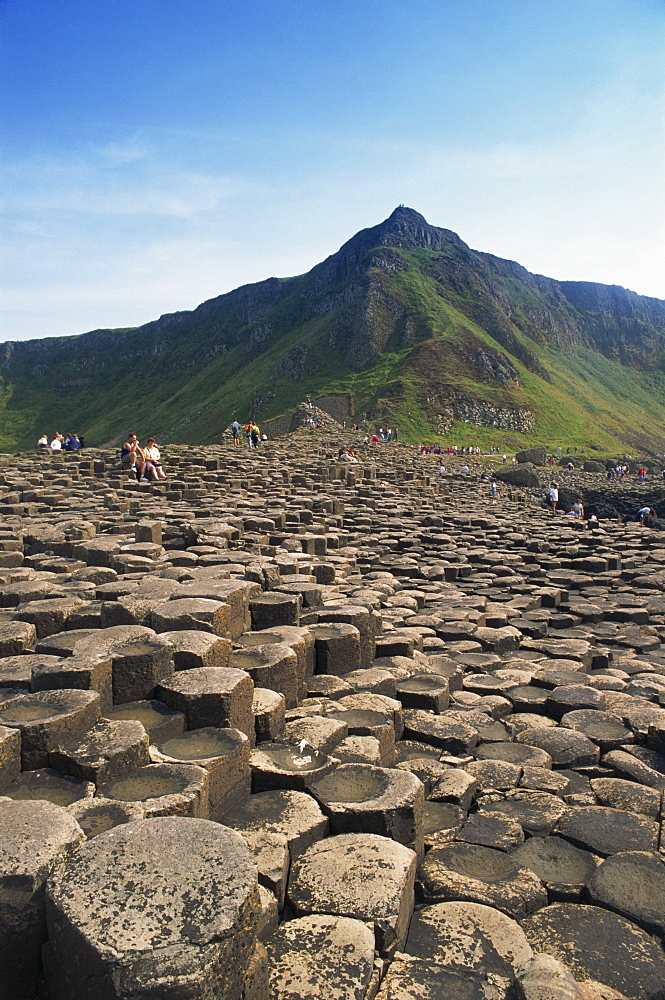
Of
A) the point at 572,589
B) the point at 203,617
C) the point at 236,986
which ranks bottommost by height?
the point at 572,589

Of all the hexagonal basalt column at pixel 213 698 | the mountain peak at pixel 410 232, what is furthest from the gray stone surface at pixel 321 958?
the mountain peak at pixel 410 232

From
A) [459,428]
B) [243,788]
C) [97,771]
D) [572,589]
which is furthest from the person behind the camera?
[459,428]

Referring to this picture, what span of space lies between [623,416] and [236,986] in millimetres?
113808

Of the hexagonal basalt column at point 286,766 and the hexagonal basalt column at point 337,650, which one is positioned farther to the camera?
the hexagonal basalt column at point 337,650

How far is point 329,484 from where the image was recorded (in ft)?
85.6

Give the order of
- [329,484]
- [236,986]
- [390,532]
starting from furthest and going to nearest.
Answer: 1. [329,484]
2. [390,532]
3. [236,986]

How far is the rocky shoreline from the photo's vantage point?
262 centimetres

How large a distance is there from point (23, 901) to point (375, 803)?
2.07 metres

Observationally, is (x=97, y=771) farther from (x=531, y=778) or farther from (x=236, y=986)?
(x=531, y=778)

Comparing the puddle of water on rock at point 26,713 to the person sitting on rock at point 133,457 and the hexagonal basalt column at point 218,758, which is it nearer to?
the hexagonal basalt column at point 218,758

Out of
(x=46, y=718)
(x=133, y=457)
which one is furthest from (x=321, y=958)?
(x=133, y=457)

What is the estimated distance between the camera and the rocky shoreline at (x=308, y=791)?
8.58 ft

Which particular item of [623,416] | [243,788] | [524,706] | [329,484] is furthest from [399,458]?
[623,416]

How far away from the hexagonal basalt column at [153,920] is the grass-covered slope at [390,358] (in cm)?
5920
